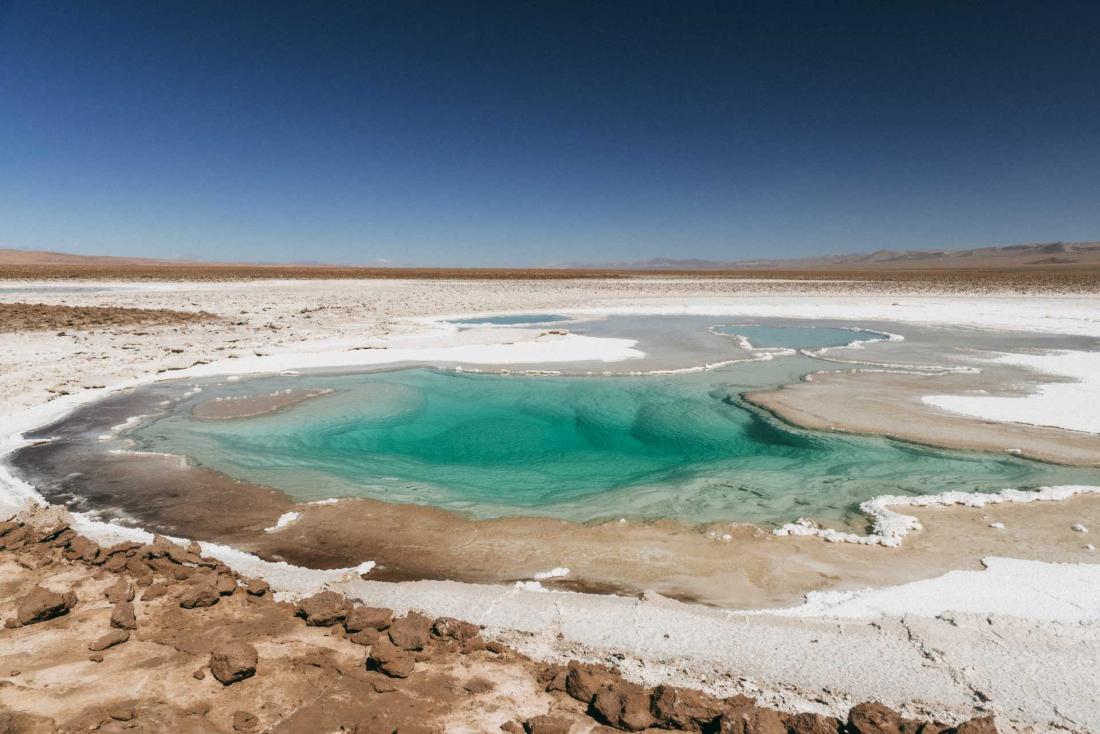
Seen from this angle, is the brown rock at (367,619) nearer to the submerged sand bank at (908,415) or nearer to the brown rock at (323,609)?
the brown rock at (323,609)

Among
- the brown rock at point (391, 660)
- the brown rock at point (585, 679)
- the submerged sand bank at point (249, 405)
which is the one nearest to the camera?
the brown rock at point (585, 679)

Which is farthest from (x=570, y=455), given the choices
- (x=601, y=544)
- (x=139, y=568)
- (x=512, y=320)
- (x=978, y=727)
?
(x=512, y=320)

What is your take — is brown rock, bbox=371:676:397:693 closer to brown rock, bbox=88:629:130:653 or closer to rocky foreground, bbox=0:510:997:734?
rocky foreground, bbox=0:510:997:734

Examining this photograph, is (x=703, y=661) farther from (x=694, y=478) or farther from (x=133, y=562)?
(x=133, y=562)

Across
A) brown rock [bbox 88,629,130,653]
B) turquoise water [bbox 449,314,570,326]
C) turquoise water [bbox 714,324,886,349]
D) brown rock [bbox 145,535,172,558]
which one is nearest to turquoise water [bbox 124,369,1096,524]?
brown rock [bbox 145,535,172,558]

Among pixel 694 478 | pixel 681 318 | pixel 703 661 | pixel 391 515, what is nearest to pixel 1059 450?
pixel 694 478

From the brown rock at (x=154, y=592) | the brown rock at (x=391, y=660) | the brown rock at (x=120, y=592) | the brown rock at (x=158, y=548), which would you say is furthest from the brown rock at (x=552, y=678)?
the brown rock at (x=158, y=548)

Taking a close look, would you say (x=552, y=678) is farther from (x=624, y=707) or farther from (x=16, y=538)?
(x=16, y=538)
